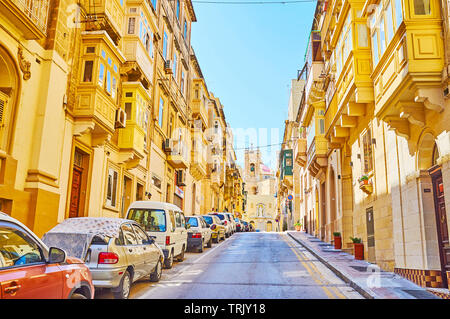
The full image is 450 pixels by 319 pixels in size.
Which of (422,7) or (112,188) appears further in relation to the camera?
(112,188)

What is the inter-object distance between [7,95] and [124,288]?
6785 mm

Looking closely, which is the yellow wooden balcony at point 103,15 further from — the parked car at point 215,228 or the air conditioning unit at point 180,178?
the air conditioning unit at point 180,178

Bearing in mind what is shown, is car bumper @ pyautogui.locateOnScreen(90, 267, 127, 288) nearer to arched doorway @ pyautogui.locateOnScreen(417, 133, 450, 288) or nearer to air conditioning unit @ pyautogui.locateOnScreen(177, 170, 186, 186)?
arched doorway @ pyautogui.locateOnScreen(417, 133, 450, 288)

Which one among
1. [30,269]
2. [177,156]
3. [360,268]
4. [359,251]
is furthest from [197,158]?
[30,269]

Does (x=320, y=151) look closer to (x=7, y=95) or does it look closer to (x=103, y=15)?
(x=103, y=15)

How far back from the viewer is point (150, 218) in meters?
13.3

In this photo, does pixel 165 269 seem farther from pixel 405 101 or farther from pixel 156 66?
pixel 156 66

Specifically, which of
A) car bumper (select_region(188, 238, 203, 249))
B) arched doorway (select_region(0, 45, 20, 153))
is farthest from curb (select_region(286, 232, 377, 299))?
arched doorway (select_region(0, 45, 20, 153))

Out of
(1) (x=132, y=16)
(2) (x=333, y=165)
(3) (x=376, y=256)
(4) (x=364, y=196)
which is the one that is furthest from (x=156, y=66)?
(3) (x=376, y=256)

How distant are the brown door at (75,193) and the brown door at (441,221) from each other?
1217cm

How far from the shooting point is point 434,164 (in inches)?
393

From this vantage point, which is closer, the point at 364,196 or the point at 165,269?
the point at 165,269

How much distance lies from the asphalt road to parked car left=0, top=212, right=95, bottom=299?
335 cm

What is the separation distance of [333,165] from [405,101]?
11.6m
